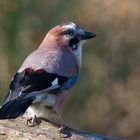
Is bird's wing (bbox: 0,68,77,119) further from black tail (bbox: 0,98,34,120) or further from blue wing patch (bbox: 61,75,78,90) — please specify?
blue wing patch (bbox: 61,75,78,90)

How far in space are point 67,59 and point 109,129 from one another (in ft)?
12.4

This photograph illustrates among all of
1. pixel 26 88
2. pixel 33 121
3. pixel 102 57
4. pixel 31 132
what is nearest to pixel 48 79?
pixel 26 88

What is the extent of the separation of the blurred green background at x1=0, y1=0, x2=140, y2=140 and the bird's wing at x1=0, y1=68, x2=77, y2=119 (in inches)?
136

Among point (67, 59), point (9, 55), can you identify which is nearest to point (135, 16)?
point (9, 55)

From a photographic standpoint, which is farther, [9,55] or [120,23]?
[120,23]

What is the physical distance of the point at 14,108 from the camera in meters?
5.79

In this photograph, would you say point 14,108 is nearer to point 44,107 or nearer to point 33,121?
point 33,121

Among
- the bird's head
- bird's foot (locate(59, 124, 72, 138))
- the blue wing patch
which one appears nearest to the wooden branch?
bird's foot (locate(59, 124, 72, 138))

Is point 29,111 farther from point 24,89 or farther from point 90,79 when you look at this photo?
point 90,79

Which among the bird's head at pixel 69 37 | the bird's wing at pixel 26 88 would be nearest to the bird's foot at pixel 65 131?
the bird's wing at pixel 26 88

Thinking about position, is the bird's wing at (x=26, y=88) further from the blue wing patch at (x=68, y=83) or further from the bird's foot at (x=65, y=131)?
the bird's foot at (x=65, y=131)

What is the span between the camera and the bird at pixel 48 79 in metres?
5.91

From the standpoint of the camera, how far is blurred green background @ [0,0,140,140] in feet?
32.0

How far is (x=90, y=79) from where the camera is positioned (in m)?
10.0
